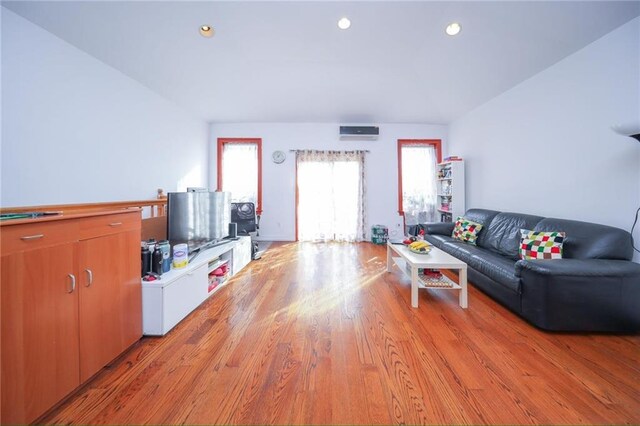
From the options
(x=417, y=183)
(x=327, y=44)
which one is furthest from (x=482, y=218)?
(x=327, y=44)

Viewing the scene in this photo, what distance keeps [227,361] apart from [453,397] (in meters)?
1.29

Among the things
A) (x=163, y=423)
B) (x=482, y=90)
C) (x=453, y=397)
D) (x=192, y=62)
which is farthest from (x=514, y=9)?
(x=163, y=423)

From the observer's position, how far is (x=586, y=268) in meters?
1.65

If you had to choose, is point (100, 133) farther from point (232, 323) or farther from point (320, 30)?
point (320, 30)

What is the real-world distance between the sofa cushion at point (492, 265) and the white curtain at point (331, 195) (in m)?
2.13

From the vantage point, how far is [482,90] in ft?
10.8

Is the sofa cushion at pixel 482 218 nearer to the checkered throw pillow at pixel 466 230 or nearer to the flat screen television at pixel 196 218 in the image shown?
the checkered throw pillow at pixel 466 230

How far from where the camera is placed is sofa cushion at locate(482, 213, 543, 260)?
8.35ft

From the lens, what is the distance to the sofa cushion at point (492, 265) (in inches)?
75.4

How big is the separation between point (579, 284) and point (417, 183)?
10.7 feet

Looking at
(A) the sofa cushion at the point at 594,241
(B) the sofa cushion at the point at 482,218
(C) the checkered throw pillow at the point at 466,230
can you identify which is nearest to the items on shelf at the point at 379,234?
(C) the checkered throw pillow at the point at 466,230

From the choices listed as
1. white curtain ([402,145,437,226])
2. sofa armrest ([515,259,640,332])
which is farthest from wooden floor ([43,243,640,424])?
white curtain ([402,145,437,226])

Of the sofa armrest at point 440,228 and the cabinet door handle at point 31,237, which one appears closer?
the cabinet door handle at point 31,237

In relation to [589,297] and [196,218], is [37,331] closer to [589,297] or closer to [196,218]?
[196,218]
